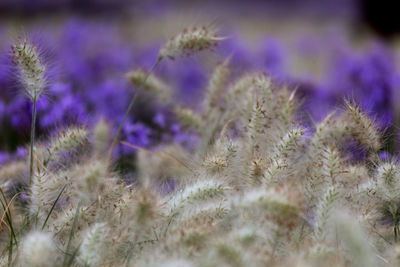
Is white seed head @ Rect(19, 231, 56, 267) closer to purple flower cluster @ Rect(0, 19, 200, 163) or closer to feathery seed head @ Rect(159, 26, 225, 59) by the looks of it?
purple flower cluster @ Rect(0, 19, 200, 163)

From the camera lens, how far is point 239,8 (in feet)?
61.1

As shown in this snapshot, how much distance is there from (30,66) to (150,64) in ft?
14.1

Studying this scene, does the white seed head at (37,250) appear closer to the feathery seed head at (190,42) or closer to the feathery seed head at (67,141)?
the feathery seed head at (67,141)

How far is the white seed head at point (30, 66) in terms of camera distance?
2.58 meters

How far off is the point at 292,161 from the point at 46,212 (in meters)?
1.16

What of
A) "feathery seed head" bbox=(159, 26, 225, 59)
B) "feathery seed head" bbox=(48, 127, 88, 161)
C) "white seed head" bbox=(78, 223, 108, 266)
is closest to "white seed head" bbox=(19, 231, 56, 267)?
"white seed head" bbox=(78, 223, 108, 266)

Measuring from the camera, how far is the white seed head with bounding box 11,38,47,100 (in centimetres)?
258

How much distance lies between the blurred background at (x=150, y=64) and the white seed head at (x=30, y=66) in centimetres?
12

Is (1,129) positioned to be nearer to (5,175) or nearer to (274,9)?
(5,175)

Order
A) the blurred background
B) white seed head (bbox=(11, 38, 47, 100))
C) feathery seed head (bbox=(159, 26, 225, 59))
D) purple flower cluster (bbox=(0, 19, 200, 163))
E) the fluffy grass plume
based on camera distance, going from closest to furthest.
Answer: the fluffy grass plume
white seed head (bbox=(11, 38, 47, 100))
feathery seed head (bbox=(159, 26, 225, 59))
the blurred background
purple flower cluster (bbox=(0, 19, 200, 163))

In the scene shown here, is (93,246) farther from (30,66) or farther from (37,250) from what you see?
(30,66)

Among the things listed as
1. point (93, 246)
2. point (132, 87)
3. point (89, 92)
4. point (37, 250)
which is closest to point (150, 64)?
point (89, 92)

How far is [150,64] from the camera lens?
6875 millimetres

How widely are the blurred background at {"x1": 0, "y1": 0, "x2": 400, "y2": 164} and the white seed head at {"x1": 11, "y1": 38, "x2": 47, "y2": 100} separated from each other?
0.12 m
